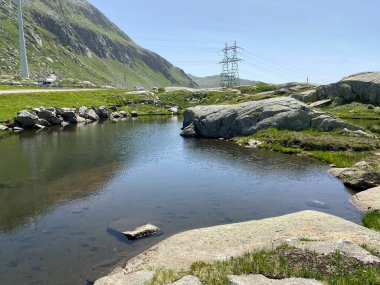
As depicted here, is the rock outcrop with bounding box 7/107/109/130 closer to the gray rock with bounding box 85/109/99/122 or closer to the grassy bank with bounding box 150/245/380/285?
the gray rock with bounding box 85/109/99/122

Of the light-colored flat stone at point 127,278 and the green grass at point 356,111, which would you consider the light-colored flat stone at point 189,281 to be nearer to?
the light-colored flat stone at point 127,278

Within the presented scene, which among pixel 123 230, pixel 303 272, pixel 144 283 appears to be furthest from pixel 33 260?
pixel 303 272

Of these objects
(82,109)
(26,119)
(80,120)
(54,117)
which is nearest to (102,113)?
(82,109)

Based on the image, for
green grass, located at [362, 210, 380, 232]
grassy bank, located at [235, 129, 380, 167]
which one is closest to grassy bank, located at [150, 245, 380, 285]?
green grass, located at [362, 210, 380, 232]

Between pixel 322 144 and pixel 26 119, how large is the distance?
70.5 meters

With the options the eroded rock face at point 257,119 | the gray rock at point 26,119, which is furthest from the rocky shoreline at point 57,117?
the eroded rock face at point 257,119

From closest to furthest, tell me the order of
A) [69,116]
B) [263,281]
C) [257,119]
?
[263,281], [257,119], [69,116]

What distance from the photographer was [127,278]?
20.4m

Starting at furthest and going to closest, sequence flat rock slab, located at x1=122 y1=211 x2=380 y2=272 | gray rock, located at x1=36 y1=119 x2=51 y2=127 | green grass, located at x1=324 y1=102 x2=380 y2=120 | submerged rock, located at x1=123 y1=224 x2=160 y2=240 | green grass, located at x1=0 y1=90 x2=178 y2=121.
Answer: green grass, located at x1=324 y1=102 x2=380 y2=120
green grass, located at x1=0 y1=90 x2=178 y2=121
gray rock, located at x1=36 y1=119 x2=51 y2=127
submerged rock, located at x1=123 y1=224 x2=160 y2=240
flat rock slab, located at x1=122 y1=211 x2=380 y2=272

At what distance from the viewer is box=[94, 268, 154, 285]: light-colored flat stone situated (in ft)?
64.6

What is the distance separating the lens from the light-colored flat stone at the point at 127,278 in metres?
19.7

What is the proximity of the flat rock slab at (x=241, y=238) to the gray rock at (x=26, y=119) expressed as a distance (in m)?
74.6

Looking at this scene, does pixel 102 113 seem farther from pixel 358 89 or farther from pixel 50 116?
pixel 358 89

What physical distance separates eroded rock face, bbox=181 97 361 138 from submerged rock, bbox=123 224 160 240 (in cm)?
5392
